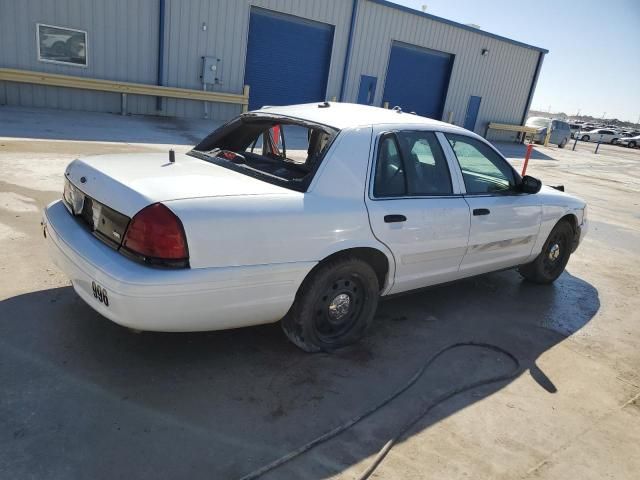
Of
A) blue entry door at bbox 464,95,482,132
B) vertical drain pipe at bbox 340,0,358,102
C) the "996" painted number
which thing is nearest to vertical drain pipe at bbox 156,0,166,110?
vertical drain pipe at bbox 340,0,358,102

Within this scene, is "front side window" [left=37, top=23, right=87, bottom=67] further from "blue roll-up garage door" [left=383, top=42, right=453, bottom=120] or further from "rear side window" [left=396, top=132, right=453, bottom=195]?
"rear side window" [left=396, top=132, right=453, bottom=195]

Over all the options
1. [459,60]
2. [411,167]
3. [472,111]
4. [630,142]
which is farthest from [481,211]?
[630,142]

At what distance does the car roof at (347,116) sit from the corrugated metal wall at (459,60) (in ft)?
52.9

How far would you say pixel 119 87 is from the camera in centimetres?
1452

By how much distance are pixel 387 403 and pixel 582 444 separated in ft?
3.67

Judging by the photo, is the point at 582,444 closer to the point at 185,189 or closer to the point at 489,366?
the point at 489,366

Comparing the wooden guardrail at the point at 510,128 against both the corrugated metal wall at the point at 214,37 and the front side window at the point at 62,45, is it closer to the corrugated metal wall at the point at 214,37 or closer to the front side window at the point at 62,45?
the corrugated metal wall at the point at 214,37

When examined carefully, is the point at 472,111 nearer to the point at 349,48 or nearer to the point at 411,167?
the point at 349,48

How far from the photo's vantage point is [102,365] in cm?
312

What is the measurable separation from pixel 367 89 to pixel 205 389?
18.6 m

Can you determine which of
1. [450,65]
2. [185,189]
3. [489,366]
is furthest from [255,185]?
[450,65]

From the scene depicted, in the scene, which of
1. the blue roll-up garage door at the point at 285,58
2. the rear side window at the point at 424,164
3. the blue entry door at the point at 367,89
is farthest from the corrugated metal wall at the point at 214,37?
the rear side window at the point at 424,164

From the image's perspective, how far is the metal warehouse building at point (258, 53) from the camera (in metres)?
13.8

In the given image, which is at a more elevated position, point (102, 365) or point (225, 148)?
point (225, 148)
